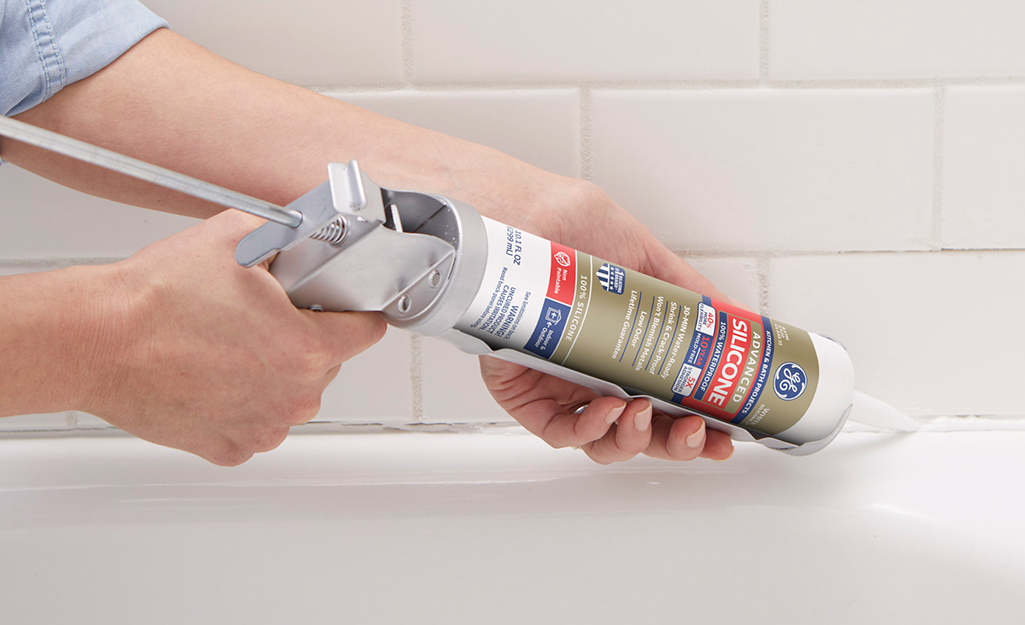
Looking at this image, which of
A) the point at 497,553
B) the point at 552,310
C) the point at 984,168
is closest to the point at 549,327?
the point at 552,310

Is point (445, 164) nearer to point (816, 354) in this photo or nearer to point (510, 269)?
point (510, 269)

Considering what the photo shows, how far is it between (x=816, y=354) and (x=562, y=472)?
0.71 ft

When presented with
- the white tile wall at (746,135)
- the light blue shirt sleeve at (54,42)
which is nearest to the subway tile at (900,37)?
the white tile wall at (746,135)

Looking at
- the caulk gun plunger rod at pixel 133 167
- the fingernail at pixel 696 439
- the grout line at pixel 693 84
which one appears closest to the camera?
the caulk gun plunger rod at pixel 133 167

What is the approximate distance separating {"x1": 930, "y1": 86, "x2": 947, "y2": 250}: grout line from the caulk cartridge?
0.21 meters

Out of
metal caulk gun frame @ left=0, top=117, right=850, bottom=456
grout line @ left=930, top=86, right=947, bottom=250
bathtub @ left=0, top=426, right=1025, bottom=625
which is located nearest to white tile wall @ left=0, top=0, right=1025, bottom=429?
grout line @ left=930, top=86, right=947, bottom=250

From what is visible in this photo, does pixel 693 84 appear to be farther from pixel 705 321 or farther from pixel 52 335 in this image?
pixel 52 335

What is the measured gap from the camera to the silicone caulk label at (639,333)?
0.36 metres

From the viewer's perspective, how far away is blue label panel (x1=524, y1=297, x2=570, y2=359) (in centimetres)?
37

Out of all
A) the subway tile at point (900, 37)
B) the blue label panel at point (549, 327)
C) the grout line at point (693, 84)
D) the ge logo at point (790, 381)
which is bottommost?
the ge logo at point (790, 381)

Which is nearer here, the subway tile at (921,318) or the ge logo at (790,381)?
the ge logo at (790,381)

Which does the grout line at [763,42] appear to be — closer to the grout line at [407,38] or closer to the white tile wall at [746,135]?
the white tile wall at [746,135]

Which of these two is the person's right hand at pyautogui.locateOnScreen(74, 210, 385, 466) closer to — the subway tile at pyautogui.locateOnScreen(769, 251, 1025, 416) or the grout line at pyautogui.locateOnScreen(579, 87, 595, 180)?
the grout line at pyautogui.locateOnScreen(579, 87, 595, 180)

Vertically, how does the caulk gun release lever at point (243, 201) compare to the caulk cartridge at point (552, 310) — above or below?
above
